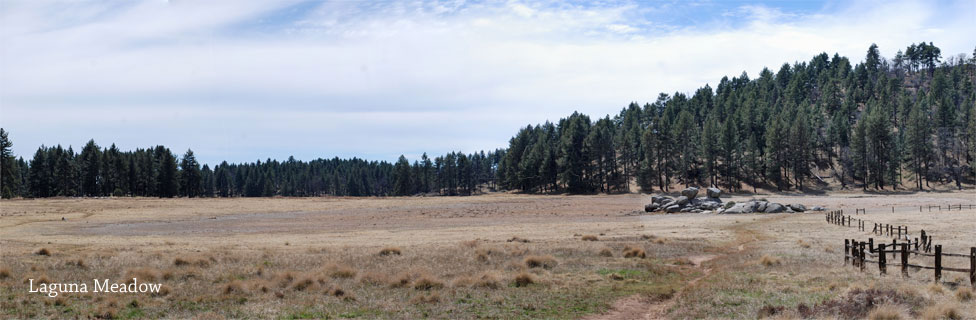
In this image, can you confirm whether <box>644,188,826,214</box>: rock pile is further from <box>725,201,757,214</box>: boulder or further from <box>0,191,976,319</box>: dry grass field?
<box>0,191,976,319</box>: dry grass field

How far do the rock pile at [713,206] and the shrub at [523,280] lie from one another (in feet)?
176

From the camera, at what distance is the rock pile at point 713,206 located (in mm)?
71062

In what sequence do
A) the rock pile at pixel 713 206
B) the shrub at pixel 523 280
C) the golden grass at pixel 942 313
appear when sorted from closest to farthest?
1. the golden grass at pixel 942 313
2. the shrub at pixel 523 280
3. the rock pile at pixel 713 206

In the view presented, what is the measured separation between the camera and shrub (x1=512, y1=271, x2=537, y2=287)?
72.7 ft

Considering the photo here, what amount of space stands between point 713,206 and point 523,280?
59119mm

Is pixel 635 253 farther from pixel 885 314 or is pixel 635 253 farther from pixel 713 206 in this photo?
pixel 713 206

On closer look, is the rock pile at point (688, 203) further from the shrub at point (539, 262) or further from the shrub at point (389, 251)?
the shrub at point (539, 262)

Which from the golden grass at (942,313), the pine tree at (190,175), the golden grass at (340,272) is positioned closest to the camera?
the golden grass at (942,313)

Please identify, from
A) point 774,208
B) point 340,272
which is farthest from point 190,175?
point 340,272

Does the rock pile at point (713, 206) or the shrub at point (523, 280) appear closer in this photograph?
the shrub at point (523, 280)

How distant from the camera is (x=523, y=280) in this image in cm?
2230

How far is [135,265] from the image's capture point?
25.6m

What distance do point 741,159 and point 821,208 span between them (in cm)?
5244

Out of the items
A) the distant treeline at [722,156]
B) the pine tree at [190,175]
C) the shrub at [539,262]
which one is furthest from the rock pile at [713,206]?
the pine tree at [190,175]
